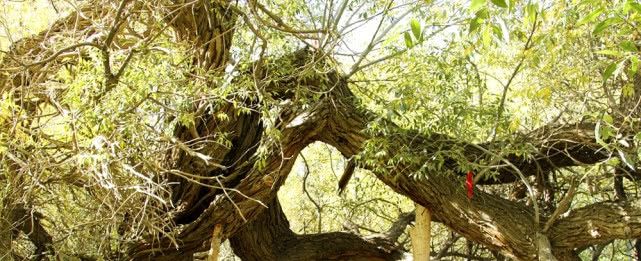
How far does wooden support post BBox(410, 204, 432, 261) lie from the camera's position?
4.52m

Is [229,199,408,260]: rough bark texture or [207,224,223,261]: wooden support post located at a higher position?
[229,199,408,260]: rough bark texture

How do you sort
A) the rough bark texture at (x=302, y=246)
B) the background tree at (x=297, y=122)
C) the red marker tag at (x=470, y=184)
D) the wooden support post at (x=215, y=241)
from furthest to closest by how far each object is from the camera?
the rough bark texture at (x=302, y=246) → the wooden support post at (x=215, y=241) → the red marker tag at (x=470, y=184) → the background tree at (x=297, y=122)

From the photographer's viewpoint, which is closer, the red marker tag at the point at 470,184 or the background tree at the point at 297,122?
the background tree at the point at 297,122

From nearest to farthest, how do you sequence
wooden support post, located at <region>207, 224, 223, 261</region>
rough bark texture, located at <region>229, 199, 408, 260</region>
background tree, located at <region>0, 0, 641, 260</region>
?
1. background tree, located at <region>0, 0, 641, 260</region>
2. wooden support post, located at <region>207, 224, 223, 261</region>
3. rough bark texture, located at <region>229, 199, 408, 260</region>

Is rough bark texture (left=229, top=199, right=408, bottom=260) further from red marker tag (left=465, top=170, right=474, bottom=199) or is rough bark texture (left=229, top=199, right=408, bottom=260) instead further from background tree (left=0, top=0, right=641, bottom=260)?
red marker tag (left=465, top=170, right=474, bottom=199)

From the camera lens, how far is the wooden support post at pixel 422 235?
4.52m

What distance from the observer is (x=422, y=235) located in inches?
179

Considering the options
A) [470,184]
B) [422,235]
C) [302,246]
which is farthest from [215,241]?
[470,184]

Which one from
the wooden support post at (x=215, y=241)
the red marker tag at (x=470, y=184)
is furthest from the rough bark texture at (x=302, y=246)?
the red marker tag at (x=470, y=184)

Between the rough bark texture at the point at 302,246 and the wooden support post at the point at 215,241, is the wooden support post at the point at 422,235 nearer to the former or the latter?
the rough bark texture at the point at 302,246

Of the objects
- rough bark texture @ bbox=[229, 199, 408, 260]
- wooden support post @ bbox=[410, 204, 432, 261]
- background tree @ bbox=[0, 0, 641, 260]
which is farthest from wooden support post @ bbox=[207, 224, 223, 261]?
wooden support post @ bbox=[410, 204, 432, 261]

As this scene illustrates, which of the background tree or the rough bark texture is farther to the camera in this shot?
the rough bark texture

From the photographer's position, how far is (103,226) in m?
3.87

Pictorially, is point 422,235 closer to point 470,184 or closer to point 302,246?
point 470,184
